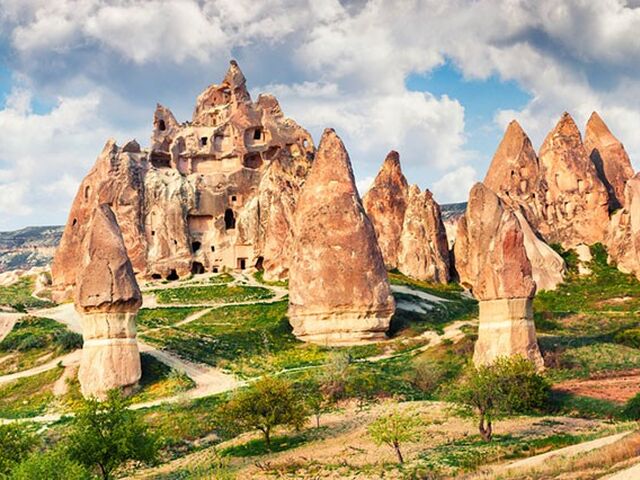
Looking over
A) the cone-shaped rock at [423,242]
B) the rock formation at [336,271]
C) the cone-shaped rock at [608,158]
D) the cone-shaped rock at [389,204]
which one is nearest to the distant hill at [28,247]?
the cone-shaped rock at [389,204]

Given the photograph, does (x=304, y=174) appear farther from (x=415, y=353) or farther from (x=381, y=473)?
(x=381, y=473)

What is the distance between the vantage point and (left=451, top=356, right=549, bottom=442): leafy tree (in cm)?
2288

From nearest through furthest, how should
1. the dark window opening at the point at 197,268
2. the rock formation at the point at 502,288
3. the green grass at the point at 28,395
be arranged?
the rock formation at the point at 502,288 → the green grass at the point at 28,395 → the dark window opening at the point at 197,268

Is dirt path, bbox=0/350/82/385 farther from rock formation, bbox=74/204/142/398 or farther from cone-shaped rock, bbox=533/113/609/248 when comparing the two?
cone-shaped rock, bbox=533/113/609/248

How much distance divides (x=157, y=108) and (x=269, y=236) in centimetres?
1898

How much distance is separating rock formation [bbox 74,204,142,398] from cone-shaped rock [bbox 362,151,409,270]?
35.2 m

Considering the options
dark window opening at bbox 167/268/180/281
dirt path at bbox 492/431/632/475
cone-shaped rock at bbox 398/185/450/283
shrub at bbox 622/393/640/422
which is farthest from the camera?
dark window opening at bbox 167/268/180/281

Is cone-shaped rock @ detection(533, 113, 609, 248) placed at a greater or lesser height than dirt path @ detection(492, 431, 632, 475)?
greater

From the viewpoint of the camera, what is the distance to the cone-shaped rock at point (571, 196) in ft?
218

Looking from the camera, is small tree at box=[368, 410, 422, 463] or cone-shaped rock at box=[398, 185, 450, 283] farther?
cone-shaped rock at box=[398, 185, 450, 283]

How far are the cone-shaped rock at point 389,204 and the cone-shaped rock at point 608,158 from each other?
19381 millimetres

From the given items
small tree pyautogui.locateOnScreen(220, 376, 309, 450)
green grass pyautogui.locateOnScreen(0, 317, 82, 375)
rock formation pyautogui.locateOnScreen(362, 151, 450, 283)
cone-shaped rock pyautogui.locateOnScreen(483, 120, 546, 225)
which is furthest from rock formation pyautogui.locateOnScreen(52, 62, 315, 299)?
small tree pyautogui.locateOnScreen(220, 376, 309, 450)

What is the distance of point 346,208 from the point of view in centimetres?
4306

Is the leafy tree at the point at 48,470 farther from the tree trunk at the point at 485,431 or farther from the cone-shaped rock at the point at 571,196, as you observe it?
the cone-shaped rock at the point at 571,196
